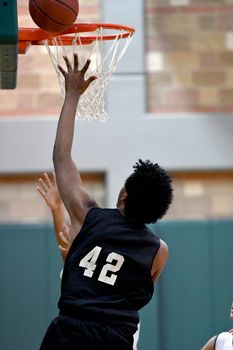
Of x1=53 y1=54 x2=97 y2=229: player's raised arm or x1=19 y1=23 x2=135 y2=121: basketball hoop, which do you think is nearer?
x1=53 y1=54 x2=97 y2=229: player's raised arm

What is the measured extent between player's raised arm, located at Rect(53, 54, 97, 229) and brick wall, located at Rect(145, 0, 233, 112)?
12.0ft

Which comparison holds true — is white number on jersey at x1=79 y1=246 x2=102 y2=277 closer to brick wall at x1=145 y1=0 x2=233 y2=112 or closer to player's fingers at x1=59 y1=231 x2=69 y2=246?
player's fingers at x1=59 y1=231 x2=69 y2=246

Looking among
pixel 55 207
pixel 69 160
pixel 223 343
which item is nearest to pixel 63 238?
pixel 55 207

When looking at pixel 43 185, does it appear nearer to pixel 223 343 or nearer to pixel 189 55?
pixel 223 343

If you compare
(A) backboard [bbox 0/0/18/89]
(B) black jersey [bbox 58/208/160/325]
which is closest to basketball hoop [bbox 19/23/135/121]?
(A) backboard [bbox 0/0/18/89]

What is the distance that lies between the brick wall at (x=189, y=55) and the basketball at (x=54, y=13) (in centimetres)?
264

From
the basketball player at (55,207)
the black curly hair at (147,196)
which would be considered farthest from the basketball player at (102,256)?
the basketball player at (55,207)

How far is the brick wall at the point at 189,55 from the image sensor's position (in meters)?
8.03

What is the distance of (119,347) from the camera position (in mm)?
4312

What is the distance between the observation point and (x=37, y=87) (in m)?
7.93

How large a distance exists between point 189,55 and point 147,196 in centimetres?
392

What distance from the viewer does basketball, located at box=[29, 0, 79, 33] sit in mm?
5355

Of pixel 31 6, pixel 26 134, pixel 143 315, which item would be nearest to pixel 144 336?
pixel 143 315

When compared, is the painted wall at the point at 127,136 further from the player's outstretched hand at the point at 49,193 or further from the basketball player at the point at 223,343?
the basketball player at the point at 223,343
